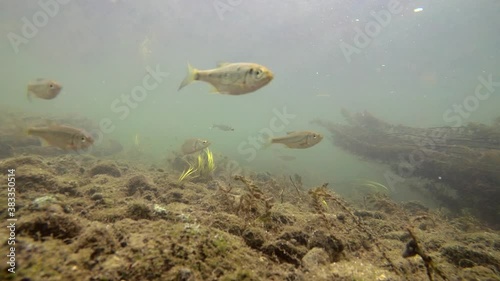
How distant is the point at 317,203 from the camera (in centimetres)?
284

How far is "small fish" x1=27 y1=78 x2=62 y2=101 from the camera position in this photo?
4.71 meters

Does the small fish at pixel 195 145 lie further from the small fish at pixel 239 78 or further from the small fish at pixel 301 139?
the small fish at pixel 239 78

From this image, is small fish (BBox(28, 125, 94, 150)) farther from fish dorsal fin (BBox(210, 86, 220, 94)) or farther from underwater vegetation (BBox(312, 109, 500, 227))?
underwater vegetation (BBox(312, 109, 500, 227))

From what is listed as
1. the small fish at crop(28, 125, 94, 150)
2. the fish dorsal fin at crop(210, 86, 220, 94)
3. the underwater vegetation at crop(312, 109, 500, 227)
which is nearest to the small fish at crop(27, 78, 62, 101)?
the small fish at crop(28, 125, 94, 150)

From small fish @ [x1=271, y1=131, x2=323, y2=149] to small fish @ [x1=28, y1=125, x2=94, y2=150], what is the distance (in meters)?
3.38

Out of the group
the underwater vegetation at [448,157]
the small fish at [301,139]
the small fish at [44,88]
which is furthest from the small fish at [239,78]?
the underwater vegetation at [448,157]

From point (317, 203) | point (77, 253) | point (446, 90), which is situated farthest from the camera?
point (446, 90)

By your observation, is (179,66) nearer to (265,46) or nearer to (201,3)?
(265,46)

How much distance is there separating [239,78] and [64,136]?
2.87 metres

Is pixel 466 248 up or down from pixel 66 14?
down

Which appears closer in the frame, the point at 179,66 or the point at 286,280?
the point at 286,280

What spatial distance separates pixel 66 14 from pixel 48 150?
86.6 ft

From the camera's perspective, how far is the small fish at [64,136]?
356cm

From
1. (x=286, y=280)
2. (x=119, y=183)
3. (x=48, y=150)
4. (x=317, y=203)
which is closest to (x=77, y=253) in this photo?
(x=286, y=280)
